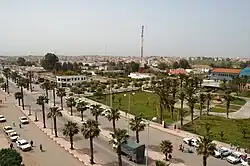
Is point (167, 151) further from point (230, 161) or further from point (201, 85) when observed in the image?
point (201, 85)

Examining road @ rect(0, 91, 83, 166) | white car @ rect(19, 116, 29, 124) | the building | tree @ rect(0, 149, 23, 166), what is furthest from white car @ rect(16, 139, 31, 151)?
the building

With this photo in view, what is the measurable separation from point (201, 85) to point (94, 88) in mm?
35569

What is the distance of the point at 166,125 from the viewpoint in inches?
1805

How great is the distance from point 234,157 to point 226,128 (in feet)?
41.4

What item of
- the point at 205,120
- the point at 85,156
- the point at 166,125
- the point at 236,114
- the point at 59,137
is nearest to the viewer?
the point at 85,156

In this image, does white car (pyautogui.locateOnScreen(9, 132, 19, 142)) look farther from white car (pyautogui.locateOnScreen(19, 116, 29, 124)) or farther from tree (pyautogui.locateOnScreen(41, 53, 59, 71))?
tree (pyautogui.locateOnScreen(41, 53, 59, 71))

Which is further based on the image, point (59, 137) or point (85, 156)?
point (59, 137)

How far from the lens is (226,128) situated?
44281 mm

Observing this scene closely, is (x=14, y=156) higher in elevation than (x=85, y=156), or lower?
higher

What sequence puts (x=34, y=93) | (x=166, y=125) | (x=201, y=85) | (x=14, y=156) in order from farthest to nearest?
(x=201, y=85) < (x=34, y=93) < (x=166, y=125) < (x=14, y=156)

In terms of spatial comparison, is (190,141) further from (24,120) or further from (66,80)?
(66,80)

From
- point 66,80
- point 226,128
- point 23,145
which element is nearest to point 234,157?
point 226,128

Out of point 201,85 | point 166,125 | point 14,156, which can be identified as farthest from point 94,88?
point 14,156

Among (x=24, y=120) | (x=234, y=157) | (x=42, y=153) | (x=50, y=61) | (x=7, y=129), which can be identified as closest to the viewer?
(x=234, y=157)
